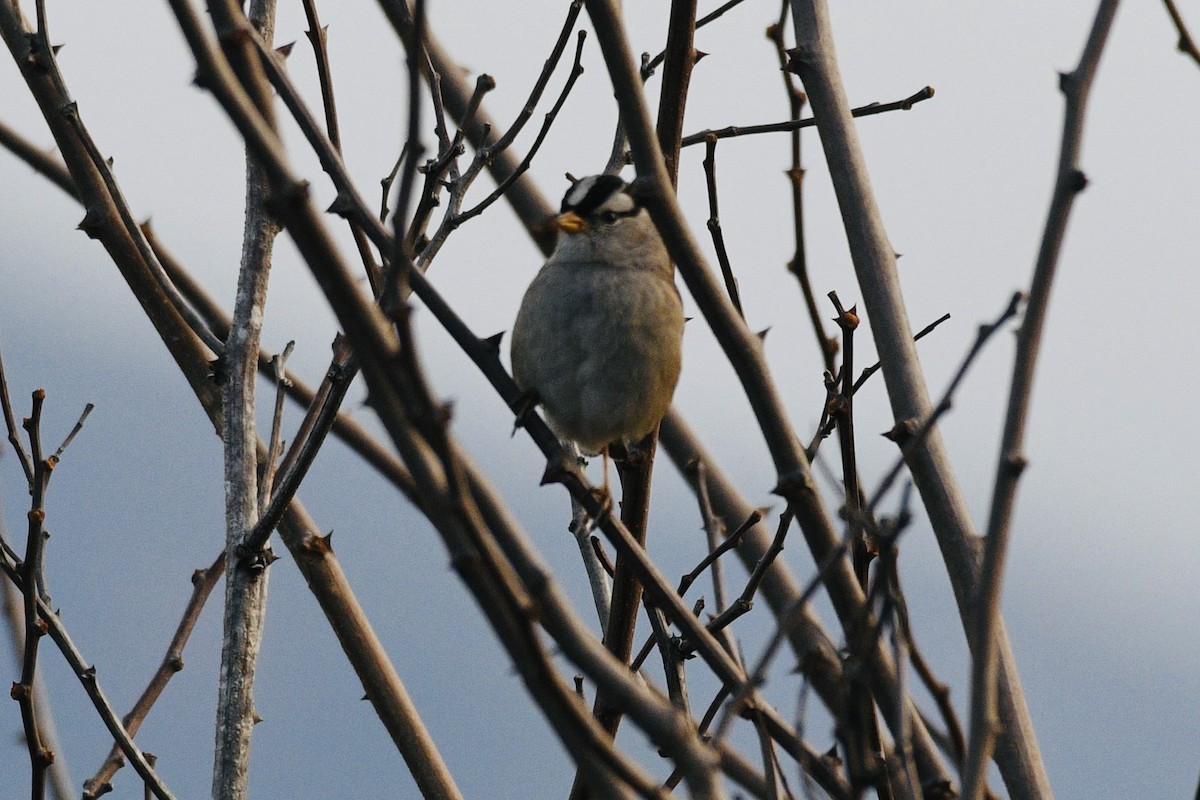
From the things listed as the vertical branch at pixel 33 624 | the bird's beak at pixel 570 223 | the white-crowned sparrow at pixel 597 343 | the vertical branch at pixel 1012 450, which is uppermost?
the bird's beak at pixel 570 223

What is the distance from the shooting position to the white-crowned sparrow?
3.85 meters

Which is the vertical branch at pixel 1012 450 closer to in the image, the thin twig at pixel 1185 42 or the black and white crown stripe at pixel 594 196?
the thin twig at pixel 1185 42

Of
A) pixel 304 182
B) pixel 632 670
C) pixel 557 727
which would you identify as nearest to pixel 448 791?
pixel 632 670

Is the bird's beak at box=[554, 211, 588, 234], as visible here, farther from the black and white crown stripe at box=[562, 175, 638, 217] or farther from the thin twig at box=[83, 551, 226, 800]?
the thin twig at box=[83, 551, 226, 800]

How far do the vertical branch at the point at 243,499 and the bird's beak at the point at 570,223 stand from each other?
0.92 metres

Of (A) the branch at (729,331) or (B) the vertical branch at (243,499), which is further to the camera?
(B) the vertical branch at (243,499)

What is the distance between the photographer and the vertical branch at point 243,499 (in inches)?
122

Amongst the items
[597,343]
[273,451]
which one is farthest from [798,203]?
[273,451]

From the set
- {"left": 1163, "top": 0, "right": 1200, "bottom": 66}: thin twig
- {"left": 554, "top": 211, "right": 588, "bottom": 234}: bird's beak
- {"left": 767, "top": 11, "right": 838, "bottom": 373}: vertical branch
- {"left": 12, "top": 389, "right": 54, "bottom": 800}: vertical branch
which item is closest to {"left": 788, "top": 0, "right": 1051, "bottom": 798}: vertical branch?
{"left": 767, "top": 11, "right": 838, "bottom": 373}: vertical branch

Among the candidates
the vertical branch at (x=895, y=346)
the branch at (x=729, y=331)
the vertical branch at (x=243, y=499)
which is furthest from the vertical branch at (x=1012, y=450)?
the vertical branch at (x=243, y=499)

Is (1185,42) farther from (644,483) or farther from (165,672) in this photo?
(165,672)

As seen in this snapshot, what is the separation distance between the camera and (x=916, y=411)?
2.68 m

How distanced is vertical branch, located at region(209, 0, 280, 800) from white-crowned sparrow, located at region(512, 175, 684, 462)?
83 centimetres

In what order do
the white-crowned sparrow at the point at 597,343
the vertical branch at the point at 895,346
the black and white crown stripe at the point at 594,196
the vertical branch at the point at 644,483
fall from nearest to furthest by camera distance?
1. the vertical branch at the point at 895,346
2. the vertical branch at the point at 644,483
3. the white-crowned sparrow at the point at 597,343
4. the black and white crown stripe at the point at 594,196
